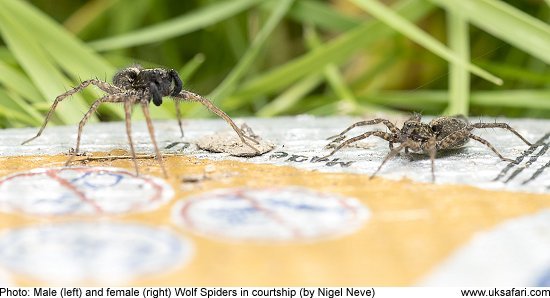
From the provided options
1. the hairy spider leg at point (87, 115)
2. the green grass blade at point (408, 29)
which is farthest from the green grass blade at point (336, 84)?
the hairy spider leg at point (87, 115)

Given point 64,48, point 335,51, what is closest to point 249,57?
point 335,51

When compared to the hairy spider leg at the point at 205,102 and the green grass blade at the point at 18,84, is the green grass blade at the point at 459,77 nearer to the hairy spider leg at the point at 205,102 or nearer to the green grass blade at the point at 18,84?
the hairy spider leg at the point at 205,102

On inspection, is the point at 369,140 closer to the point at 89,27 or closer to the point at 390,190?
the point at 390,190

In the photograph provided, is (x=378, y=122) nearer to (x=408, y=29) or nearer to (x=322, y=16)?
(x=408, y=29)

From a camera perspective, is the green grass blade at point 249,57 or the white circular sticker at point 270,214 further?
the green grass blade at point 249,57

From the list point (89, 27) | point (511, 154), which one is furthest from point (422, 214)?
point (89, 27)

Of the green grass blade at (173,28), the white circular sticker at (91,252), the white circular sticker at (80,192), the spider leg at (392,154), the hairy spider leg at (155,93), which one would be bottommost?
the white circular sticker at (91,252)
